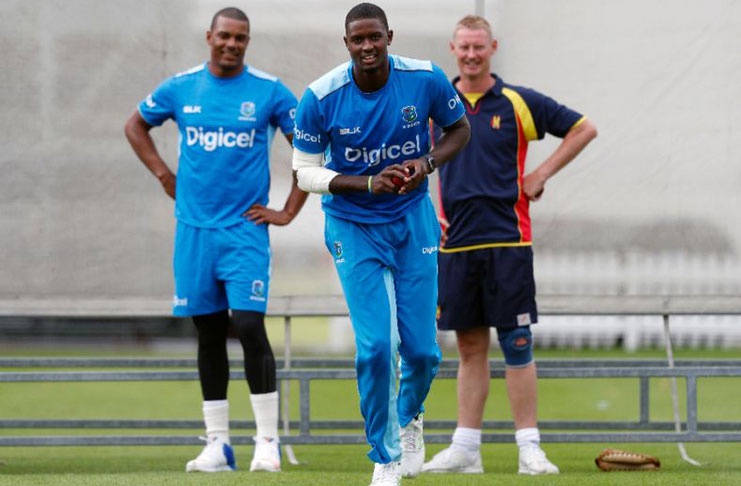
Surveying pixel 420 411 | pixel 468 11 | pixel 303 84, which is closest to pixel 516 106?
Answer: pixel 468 11

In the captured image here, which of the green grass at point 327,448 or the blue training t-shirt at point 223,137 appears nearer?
the green grass at point 327,448

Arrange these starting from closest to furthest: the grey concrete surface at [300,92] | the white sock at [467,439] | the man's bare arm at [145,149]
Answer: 1. the white sock at [467,439]
2. the man's bare arm at [145,149]
3. the grey concrete surface at [300,92]

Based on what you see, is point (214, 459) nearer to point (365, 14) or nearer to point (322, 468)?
point (322, 468)

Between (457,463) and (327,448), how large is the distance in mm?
1850

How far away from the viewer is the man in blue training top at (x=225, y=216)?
598 centimetres

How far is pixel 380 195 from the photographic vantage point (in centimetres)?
482

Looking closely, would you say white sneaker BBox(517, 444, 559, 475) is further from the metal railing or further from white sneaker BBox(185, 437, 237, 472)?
white sneaker BBox(185, 437, 237, 472)

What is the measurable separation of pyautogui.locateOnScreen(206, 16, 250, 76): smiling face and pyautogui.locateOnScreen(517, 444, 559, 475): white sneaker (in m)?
2.43

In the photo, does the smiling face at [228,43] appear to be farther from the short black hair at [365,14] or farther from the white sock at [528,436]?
the white sock at [528,436]

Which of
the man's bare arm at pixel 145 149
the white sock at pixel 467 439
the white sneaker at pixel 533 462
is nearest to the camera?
the white sneaker at pixel 533 462

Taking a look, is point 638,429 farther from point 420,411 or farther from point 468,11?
point 468,11

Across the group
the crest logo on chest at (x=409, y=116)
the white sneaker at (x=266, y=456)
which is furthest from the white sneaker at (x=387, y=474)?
the crest logo on chest at (x=409, y=116)

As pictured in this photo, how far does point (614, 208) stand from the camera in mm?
6734

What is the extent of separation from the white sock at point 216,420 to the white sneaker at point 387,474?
1.50m
